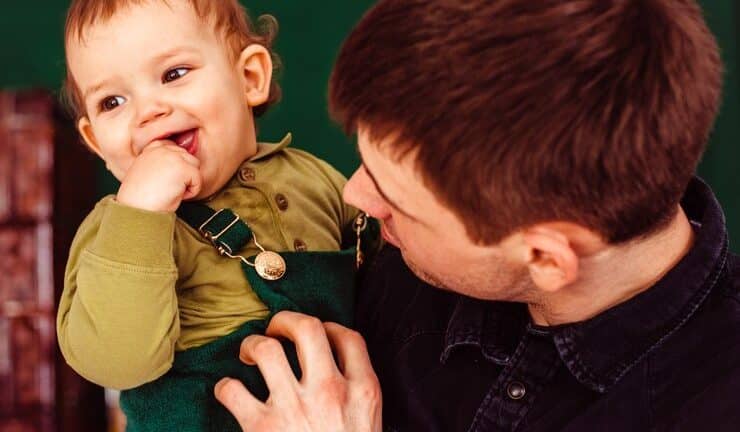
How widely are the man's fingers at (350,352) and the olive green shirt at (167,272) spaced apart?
10 centimetres

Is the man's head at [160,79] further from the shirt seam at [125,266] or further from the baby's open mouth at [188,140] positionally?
the shirt seam at [125,266]

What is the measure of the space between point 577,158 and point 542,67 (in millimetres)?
98

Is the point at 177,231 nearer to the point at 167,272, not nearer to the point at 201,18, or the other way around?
the point at 167,272

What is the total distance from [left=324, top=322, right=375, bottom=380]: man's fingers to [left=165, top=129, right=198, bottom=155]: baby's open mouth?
11.8 inches

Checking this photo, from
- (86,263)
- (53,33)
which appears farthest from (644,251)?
(53,33)

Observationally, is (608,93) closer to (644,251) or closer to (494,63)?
(494,63)

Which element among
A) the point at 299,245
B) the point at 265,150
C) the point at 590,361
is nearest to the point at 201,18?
the point at 265,150

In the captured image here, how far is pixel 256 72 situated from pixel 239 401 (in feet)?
1.59

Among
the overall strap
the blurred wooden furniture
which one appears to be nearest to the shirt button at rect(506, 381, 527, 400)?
the overall strap

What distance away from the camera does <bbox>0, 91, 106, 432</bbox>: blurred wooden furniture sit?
1.83 metres

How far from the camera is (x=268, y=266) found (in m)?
1.07

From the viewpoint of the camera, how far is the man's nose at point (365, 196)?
98 cm

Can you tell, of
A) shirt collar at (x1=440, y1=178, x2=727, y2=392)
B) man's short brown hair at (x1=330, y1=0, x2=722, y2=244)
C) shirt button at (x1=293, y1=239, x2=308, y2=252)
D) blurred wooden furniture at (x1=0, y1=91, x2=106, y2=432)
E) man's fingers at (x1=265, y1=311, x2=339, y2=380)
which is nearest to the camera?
man's short brown hair at (x1=330, y1=0, x2=722, y2=244)

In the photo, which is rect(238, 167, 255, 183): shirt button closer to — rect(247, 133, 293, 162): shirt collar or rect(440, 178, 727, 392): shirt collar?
rect(247, 133, 293, 162): shirt collar
